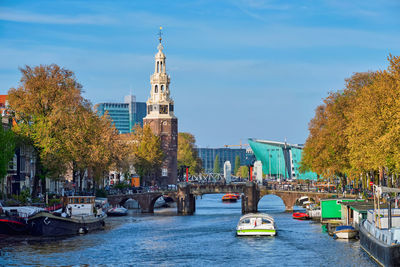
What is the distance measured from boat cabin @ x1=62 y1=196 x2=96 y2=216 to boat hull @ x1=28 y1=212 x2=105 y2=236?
4134 millimetres

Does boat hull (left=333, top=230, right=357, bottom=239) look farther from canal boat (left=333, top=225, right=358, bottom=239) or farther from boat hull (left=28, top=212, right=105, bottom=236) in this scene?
boat hull (left=28, top=212, right=105, bottom=236)

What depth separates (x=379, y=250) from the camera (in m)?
57.2

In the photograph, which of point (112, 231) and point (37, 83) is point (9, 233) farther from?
point (37, 83)

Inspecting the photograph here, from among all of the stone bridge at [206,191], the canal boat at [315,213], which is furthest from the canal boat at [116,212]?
the canal boat at [315,213]

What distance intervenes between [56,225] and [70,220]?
2.87 metres

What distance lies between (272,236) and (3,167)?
33354 millimetres

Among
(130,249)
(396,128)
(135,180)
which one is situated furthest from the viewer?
(135,180)

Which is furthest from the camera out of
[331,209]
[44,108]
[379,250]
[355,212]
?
[44,108]

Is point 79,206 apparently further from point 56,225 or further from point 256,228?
point 256,228

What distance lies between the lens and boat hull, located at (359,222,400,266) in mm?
50969

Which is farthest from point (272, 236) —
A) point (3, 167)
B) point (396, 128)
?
point (3, 167)

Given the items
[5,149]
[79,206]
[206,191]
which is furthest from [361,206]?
[206,191]

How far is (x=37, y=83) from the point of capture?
351 feet

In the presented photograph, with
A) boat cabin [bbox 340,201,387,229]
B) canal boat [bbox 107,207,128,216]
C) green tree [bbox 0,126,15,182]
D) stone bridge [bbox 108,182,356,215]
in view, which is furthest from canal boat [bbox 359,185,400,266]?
stone bridge [bbox 108,182,356,215]
